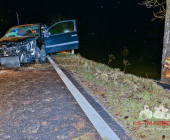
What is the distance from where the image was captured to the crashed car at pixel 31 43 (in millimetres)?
6488

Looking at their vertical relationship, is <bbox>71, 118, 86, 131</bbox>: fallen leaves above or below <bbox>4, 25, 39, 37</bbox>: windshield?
below

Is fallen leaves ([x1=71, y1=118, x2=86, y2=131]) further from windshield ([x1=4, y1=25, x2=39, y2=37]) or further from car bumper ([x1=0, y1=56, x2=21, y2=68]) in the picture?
windshield ([x1=4, y1=25, x2=39, y2=37])

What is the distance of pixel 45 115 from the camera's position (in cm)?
268

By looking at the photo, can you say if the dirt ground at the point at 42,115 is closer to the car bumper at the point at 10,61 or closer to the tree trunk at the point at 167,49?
the car bumper at the point at 10,61

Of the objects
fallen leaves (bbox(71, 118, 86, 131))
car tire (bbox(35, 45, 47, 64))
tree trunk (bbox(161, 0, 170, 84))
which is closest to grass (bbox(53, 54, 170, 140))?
fallen leaves (bbox(71, 118, 86, 131))

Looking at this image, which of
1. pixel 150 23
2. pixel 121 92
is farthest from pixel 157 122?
pixel 150 23

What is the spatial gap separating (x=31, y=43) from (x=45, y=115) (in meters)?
4.95

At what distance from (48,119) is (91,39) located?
124 ft

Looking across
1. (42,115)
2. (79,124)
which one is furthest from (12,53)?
(79,124)

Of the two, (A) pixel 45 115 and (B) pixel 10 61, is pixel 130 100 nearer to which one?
(A) pixel 45 115

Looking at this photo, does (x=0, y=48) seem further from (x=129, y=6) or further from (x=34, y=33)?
(x=129, y=6)

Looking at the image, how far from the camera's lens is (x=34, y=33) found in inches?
304

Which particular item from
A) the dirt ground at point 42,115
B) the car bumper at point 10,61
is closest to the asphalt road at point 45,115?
the dirt ground at point 42,115

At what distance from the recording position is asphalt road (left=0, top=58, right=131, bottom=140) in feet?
7.02
